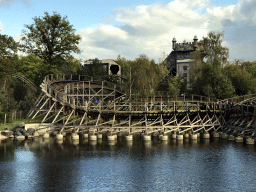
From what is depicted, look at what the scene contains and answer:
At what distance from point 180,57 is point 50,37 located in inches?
2148

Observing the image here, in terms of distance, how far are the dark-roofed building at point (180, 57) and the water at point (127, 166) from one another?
6687 cm

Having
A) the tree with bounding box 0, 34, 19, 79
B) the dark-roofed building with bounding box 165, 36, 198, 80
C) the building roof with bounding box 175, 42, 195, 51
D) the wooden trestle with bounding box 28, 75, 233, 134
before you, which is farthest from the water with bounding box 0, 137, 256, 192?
the building roof with bounding box 175, 42, 195, 51

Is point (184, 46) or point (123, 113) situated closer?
point (123, 113)

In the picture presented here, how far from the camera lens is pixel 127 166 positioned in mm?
31578

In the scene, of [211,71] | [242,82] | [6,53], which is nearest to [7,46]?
[6,53]

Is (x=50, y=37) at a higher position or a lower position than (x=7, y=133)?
higher

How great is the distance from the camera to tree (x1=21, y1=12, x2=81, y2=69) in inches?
2913

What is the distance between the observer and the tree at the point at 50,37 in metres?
74.0

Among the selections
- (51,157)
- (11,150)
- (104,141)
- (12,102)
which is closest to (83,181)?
(51,157)

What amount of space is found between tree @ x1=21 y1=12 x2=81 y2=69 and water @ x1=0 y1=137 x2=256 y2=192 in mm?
Result: 34014

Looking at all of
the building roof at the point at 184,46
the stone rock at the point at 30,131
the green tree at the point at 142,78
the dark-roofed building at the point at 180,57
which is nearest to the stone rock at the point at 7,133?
the stone rock at the point at 30,131

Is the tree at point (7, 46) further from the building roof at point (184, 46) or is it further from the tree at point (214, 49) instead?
the building roof at point (184, 46)

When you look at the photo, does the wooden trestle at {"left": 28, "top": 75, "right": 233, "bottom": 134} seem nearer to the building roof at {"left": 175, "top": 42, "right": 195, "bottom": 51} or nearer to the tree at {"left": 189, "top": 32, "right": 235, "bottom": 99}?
the tree at {"left": 189, "top": 32, "right": 235, "bottom": 99}

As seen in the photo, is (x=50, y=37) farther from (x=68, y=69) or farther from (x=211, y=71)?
(x=211, y=71)
